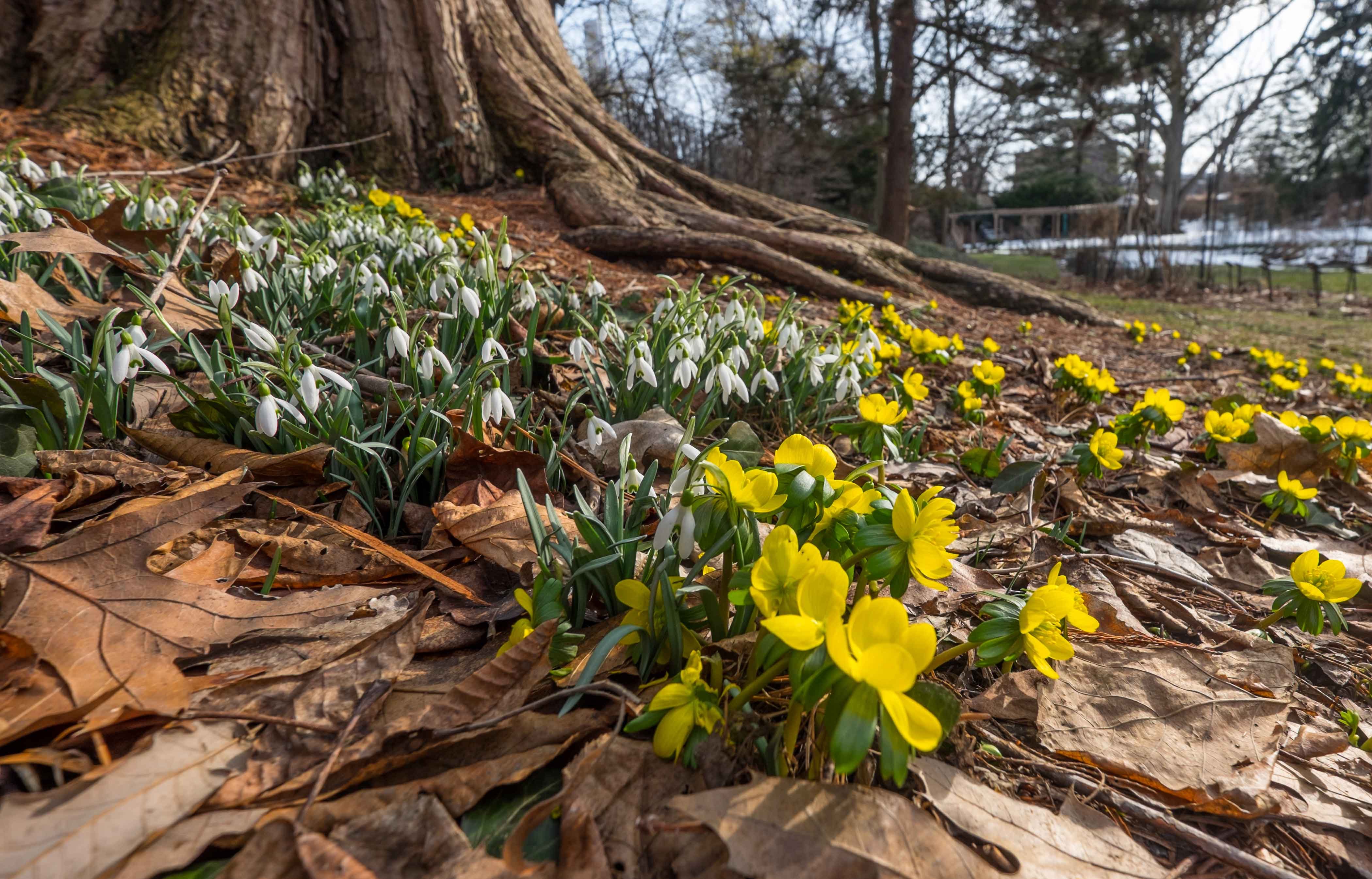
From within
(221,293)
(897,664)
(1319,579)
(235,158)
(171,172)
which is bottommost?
(1319,579)

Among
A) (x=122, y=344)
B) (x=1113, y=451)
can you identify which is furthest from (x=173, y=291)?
(x=1113, y=451)

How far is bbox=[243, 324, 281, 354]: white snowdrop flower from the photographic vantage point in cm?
159

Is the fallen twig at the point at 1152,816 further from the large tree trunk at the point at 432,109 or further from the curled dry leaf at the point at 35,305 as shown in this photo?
the large tree trunk at the point at 432,109

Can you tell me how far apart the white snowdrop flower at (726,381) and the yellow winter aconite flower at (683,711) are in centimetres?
A: 101

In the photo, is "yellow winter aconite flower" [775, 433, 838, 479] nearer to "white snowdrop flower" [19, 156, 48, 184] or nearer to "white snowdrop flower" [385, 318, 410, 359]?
"white snowdrop flower" [385, 318, 410, 359]

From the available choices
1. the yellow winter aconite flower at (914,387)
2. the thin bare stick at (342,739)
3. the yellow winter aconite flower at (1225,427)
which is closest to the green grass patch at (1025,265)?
the yellow winter aconite flower at (1225,427)

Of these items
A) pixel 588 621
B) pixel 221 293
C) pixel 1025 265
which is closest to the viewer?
pixel 588 621

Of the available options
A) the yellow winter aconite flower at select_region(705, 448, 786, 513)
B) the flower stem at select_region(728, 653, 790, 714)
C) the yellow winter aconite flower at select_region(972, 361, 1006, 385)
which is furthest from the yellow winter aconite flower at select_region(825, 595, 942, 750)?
the yellow winter aconite flower at select_region(972, 361, 1006, 385)

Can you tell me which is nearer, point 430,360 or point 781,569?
point 781,569

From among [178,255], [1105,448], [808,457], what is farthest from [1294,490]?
[178,255]

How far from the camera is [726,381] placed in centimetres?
176

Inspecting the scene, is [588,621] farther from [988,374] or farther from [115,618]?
[988,374]

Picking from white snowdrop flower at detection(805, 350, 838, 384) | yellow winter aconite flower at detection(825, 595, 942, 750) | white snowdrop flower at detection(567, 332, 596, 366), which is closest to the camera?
yellow winter aconite flower at detection(825, 595, 942, 750)

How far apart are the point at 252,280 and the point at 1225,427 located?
3142 mm
